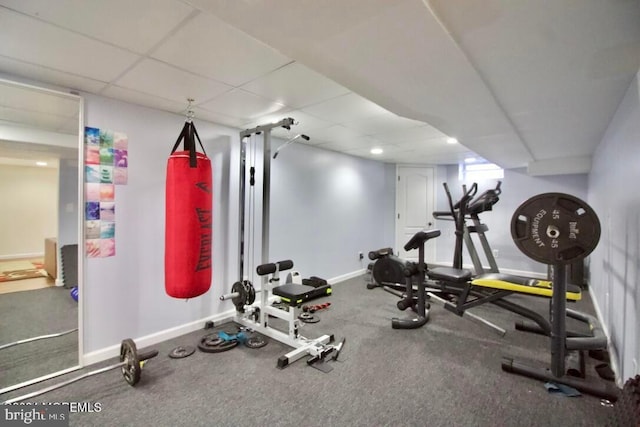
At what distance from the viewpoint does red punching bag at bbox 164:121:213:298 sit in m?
Answer: 2.23

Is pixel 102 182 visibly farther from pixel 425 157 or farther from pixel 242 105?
pixel 425 157

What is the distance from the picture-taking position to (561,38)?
4.43ft

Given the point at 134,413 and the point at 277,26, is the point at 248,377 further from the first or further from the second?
the point at 277,26

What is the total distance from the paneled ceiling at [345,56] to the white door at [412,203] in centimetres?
340

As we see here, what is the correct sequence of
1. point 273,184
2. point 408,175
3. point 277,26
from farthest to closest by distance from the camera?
point 408,175 < point 273,184 < point 277,26

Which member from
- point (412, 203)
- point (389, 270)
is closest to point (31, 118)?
point (389, 270)

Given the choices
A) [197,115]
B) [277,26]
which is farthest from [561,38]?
[197,115]

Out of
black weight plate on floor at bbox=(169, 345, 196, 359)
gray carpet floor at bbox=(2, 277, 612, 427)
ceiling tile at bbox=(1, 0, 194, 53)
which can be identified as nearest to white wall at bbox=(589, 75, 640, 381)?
gray carpet floor at bbox=(2, 277, 612, 427)

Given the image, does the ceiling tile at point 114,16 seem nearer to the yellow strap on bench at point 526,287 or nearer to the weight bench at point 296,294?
the weight bench at point 296,294

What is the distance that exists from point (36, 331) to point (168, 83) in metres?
2.92

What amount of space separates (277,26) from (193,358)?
253cm

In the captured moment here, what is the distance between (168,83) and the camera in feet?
7.14

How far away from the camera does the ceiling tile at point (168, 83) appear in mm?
1956

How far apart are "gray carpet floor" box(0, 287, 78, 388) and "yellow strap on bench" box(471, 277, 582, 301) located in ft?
12.0
